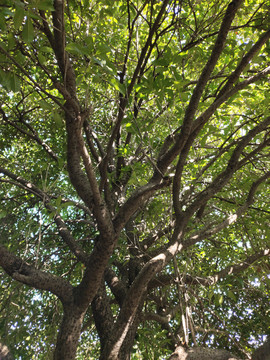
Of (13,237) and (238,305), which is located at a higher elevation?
(238,305)

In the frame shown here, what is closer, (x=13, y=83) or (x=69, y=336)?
(x=13, y=83)

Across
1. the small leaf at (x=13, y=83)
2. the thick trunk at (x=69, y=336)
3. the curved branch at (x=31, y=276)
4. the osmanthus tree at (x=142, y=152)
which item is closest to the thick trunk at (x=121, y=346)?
the osmanthus tree at (x=142, y=152)

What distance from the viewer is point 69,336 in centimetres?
247

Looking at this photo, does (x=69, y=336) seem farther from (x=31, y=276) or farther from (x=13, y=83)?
(x=13, y=83)

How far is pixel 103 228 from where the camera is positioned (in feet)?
8.15

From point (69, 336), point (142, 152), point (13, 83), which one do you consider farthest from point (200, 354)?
point (13, 83)

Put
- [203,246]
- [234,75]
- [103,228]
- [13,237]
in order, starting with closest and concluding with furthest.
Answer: [234,75], [103,228], [13,237], [203,246]

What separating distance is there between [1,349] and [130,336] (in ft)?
5.02

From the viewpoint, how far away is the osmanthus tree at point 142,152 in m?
1.75

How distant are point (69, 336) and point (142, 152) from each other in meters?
1.75

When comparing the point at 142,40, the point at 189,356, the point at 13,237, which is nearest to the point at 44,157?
the point at 13,237

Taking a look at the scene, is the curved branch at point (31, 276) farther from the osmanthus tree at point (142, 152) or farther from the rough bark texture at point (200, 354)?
the rough bark texture at point (200, 354)

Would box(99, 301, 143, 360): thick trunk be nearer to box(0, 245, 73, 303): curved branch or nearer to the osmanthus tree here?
the osmanthus tree

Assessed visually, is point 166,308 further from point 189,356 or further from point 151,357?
point 189,356
